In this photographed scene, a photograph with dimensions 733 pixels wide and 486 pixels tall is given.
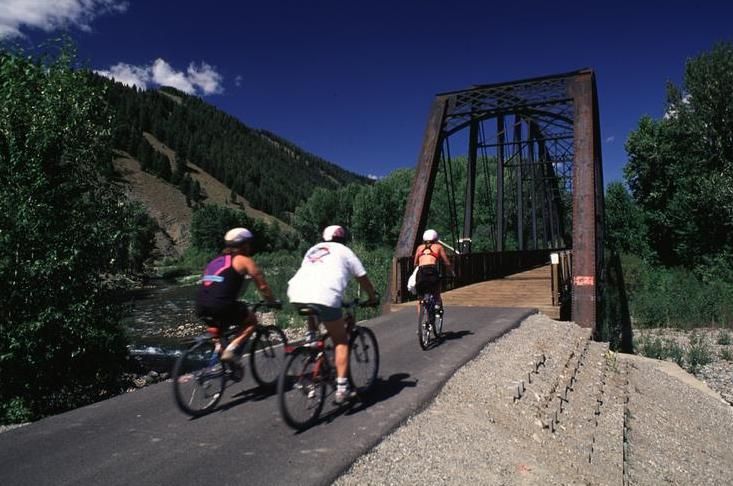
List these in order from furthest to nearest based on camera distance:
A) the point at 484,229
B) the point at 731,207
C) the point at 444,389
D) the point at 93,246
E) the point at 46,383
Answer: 1. the point at 484,229
2. the point at 731,207
3. the point at 93,246
4. the point at 46,383
5. the point at 444,389

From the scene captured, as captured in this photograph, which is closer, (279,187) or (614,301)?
(614,301)

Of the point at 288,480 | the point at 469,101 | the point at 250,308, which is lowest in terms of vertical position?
the point at 288,480

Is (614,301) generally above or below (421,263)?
below

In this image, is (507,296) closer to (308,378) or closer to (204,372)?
(308,378)

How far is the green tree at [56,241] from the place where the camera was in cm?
894

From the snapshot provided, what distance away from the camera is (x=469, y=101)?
1514 centimetres

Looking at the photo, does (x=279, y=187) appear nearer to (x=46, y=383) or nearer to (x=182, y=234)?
(x=182, y=234)

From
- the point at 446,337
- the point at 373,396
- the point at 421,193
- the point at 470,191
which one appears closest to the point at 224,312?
the point at 373,396

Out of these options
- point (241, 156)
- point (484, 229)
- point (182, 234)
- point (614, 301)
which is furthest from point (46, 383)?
point (241, 156)

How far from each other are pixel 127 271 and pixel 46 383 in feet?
9.37

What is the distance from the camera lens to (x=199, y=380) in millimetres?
4492

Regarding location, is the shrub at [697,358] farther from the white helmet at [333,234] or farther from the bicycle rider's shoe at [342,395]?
the white helmet at [333,234]

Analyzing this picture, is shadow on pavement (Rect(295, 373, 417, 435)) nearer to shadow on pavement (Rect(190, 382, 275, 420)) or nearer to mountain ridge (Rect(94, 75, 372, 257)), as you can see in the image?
shadow on pavement (Rect(190, 382, 275, 420))

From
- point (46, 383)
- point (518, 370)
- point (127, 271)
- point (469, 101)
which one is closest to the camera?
point (518, 370)
